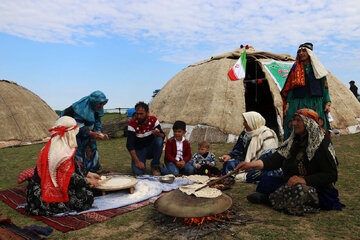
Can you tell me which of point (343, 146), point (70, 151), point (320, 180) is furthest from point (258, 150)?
point (343, 146)

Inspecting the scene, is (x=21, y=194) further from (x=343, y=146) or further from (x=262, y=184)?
(x=343, y=146)

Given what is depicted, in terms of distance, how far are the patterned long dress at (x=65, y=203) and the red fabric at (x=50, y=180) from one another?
69 mm

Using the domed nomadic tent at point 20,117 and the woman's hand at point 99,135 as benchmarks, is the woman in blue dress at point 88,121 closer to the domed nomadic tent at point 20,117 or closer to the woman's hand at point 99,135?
the woman's hand at point 99,135

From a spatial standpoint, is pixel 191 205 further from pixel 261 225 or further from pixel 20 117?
pixel 20 117

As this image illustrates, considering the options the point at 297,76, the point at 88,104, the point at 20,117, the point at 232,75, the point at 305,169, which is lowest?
the point at 305,169

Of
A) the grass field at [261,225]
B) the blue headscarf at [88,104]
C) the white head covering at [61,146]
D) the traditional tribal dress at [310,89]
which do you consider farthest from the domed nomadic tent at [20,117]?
the traditional tribal dress at [310,89]

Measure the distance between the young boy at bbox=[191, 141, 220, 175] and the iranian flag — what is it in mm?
4312

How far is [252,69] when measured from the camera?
10.8 meters

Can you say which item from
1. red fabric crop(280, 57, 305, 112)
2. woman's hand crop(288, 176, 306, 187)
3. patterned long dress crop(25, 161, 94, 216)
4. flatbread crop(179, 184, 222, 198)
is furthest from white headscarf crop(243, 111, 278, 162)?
patterned long dress crop(25, 161, 94, 216)

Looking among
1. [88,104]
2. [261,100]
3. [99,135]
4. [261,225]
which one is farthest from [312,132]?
[261,100]

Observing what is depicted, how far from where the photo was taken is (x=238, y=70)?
827 centimetres

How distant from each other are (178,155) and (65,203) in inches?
79.4

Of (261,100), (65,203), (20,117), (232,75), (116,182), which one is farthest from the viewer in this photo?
(261,100)

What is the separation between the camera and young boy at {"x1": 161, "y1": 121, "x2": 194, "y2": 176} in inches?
170
